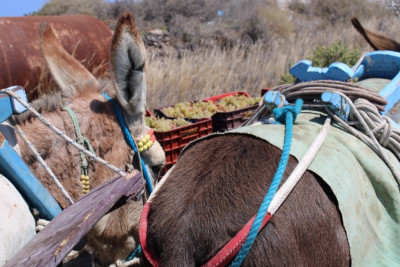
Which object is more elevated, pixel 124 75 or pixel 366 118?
pixel 124 75

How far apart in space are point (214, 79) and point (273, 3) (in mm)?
12098

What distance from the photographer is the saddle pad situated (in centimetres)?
156

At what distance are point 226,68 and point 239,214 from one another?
30.8ft

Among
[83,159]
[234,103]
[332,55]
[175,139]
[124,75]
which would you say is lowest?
[332,55]

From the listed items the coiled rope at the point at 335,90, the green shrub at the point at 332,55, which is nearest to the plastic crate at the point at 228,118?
the coiled rope at the point at 335,90

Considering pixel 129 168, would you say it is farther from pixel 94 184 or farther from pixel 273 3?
pixel 273 3

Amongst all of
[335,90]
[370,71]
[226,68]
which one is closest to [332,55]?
[226,68]

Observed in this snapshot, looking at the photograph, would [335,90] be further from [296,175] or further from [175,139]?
[175,139]

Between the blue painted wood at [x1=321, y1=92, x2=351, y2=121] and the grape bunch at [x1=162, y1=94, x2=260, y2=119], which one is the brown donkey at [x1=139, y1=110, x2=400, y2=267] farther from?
the grape bunch at [x1=162, y1=94, x2=260, y2=119]

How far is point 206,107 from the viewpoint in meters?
5.26

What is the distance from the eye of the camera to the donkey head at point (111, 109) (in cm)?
220

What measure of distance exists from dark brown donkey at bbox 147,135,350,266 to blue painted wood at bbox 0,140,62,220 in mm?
574

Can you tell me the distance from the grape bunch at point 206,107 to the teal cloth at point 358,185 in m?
3.12

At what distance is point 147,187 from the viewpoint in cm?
243
